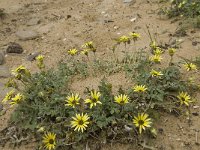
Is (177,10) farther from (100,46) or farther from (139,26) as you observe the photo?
(100,46)

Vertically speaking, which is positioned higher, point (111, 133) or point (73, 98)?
point (73, 98)

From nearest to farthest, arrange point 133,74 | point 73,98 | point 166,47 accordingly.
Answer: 1. point 73,98
2. point 133,74
3. point 166,47

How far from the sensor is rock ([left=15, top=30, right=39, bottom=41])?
208 inches

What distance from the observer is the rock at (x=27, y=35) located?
5.27m

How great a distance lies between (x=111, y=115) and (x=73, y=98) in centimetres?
38

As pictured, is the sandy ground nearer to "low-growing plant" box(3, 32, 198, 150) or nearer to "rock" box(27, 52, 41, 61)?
"rock" box(27, 52, 41, 61)

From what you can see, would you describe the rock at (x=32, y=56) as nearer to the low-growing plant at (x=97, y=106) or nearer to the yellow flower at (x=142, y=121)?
the low-growing plant at (x=97, y=106)

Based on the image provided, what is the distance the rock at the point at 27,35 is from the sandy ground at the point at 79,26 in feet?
0.21

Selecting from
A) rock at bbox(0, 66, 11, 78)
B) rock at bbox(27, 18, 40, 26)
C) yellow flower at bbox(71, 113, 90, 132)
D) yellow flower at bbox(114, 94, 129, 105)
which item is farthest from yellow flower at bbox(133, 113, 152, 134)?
rock at bbox(27, 18, 40, 26)

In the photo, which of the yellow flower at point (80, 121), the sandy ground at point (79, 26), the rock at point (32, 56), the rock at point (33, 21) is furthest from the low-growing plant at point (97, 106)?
the rock at point (33, 21)

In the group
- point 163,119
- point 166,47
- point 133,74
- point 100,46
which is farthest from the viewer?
point 100,46

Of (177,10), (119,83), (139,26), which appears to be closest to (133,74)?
(119,83)

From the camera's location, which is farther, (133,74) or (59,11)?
(59,11)

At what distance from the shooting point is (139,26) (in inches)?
202
